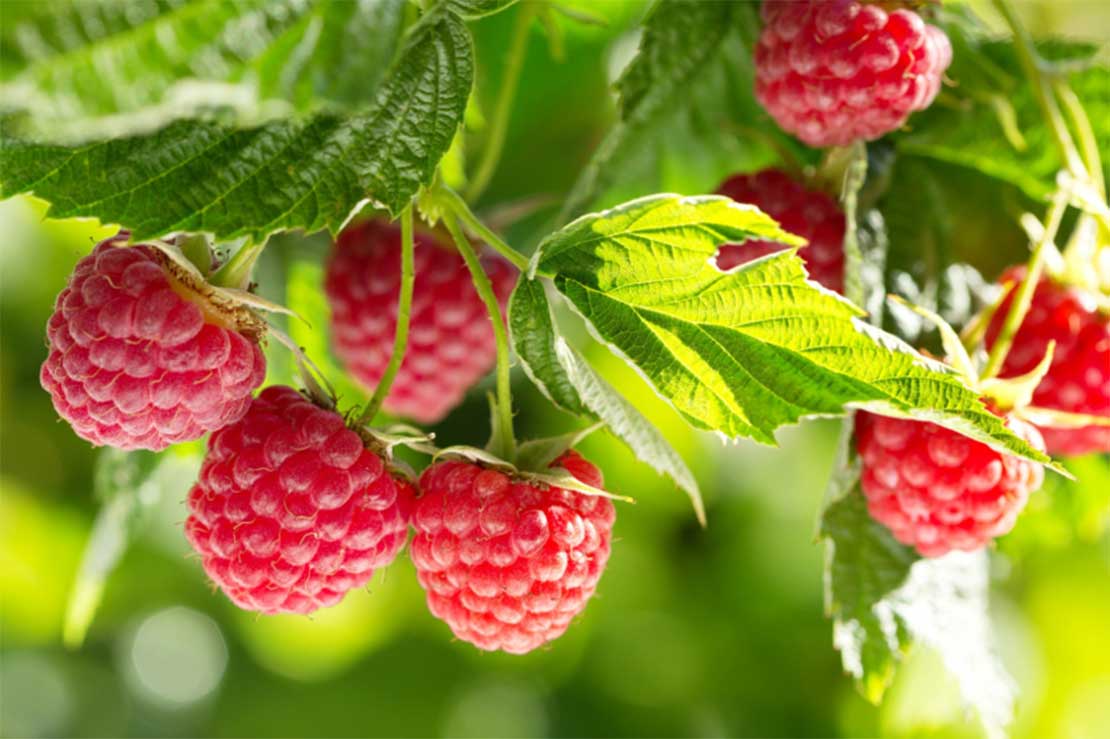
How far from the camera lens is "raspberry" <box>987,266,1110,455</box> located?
866mm

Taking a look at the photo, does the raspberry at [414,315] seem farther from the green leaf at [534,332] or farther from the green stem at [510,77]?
the green leaf at [534,332]

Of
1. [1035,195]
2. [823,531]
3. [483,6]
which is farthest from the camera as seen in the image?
[1035,195]

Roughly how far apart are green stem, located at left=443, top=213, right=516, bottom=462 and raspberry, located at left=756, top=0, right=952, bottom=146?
0.81ft

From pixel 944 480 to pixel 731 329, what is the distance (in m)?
0.21

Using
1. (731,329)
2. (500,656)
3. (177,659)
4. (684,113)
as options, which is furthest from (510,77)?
(177,659)

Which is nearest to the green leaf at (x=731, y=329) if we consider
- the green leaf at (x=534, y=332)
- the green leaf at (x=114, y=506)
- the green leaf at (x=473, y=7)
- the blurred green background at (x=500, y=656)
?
the green leaf at (x=534, y=332)

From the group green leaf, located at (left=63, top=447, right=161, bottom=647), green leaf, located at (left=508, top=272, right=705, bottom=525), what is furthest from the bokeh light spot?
green leaf, located at (left=508, top=272, right=705, bottom=525)

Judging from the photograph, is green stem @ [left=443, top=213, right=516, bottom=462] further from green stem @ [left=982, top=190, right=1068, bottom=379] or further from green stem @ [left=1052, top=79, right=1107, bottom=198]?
green stem @ [left=1052, top=79, right=1107, bottom=198]

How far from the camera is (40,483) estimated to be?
191 centimetres

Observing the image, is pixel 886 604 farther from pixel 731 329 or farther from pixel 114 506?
pixel 114 506

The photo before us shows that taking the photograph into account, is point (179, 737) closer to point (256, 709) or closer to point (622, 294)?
point (256, 709)

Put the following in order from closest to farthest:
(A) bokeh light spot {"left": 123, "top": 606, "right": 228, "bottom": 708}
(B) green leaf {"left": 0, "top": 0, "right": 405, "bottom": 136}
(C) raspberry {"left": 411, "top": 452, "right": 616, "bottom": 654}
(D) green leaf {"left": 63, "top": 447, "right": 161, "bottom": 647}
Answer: (B) green leaf {"left": 0, "top": 0, "right": 405, "bottom": 136}, (C) raspberry {"left": 411, "top": 452, "right": 616, "bottom": 654}, (D) green leaf {"left": 63, "top": 447, "right": 161, "bottom": 647}, (A) bokeh light spot {"left": 123, "top": 606, "right": 228, "bottom": 708}

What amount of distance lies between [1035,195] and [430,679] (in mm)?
1396

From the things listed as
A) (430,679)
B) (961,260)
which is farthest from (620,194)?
(430,679)
